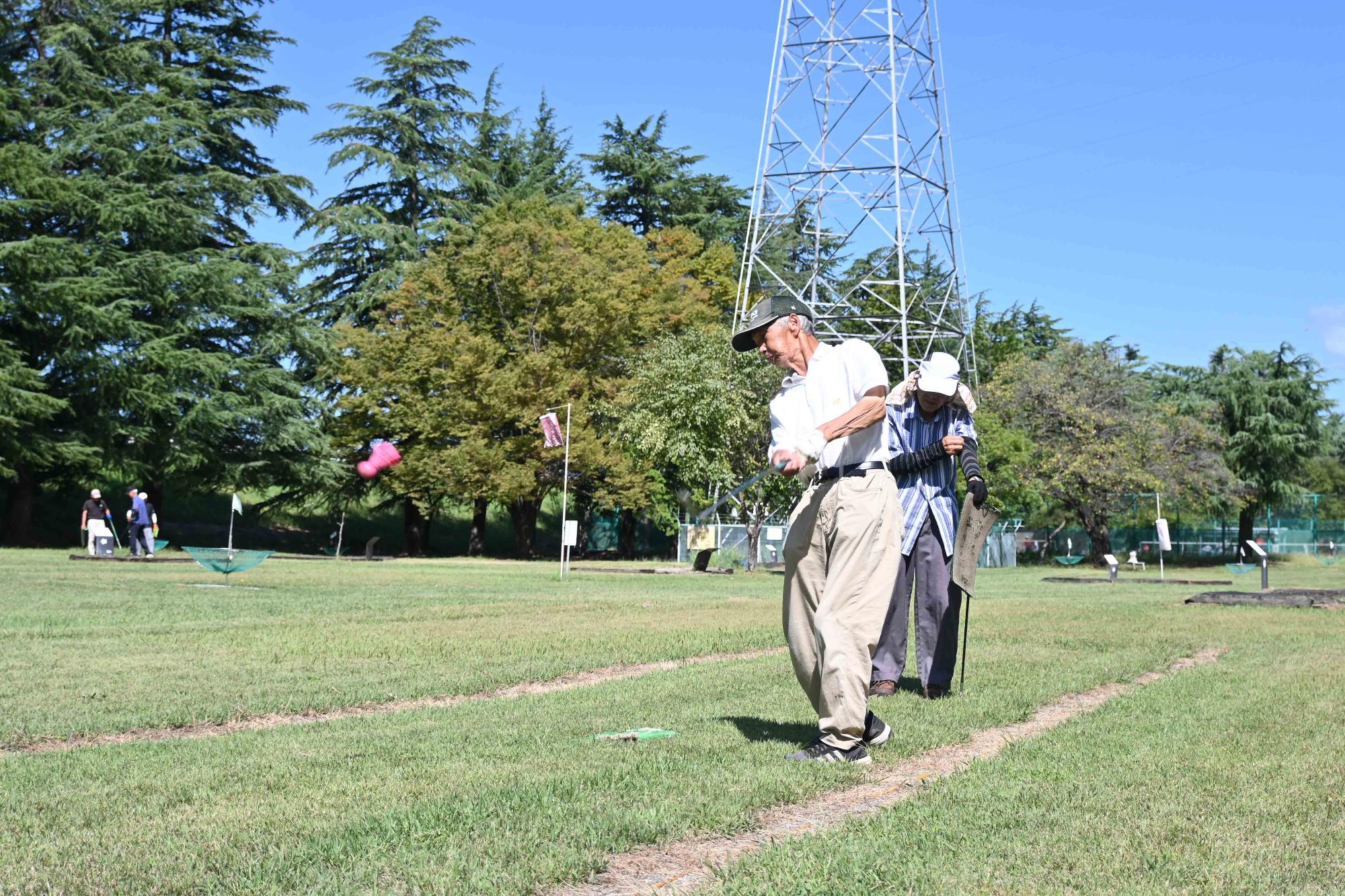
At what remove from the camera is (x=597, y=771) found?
552 centimetres

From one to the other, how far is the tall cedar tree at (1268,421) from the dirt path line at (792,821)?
5677 cm

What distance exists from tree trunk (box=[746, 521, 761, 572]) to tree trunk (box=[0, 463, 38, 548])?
Result: 22.9 metres

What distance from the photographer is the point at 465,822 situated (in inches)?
180

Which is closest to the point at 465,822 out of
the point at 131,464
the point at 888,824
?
the point at 888,824

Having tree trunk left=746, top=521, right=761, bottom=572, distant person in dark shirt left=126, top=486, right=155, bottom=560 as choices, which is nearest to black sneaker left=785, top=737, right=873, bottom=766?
distant person in dark shirt left=126, top=486, right=155, bottom=560

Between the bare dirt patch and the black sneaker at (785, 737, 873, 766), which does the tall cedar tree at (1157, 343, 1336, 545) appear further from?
the black sneaker at (785, 737, 873, 766)

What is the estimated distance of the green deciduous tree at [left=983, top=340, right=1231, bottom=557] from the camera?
48.5m

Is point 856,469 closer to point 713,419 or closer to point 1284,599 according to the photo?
point 1284,599

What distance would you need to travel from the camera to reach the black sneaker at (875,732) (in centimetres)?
629

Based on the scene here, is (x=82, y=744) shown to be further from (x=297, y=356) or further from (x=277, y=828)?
(x=297, y=356)

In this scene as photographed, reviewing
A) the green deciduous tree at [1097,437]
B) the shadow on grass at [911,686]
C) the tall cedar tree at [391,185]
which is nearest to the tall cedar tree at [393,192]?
the tall cedar tree at [391,185]

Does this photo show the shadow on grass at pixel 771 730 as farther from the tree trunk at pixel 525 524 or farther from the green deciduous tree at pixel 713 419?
the tree trunk at pixel 525 524

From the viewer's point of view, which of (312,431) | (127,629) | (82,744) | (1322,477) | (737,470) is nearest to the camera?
(82,744)

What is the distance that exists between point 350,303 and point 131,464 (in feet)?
39.8
